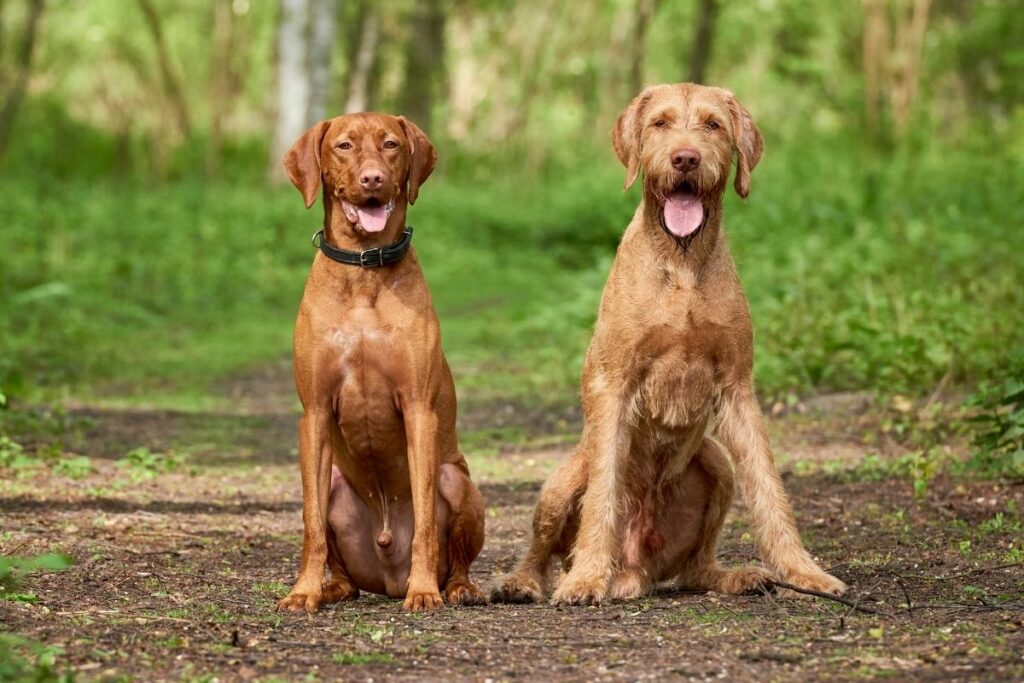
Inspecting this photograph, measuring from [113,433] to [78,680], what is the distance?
16.7ft

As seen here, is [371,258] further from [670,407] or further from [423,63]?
[423,63]

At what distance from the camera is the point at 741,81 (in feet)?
158

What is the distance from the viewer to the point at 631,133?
5.23 metres

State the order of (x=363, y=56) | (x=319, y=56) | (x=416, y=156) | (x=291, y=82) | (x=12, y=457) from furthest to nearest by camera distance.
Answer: (x=363, y=56)
(x=319, y=56)
(x=291, y=82)
(x=12, y=457)
(x=416, y=156)

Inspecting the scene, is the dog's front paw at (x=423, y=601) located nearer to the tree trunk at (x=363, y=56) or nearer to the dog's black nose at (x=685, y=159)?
the dog's black nose at (x=685, y=159)

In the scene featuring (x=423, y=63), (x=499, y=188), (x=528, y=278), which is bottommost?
(x=528, y=278)

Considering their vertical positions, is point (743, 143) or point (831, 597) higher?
point (743, 143)

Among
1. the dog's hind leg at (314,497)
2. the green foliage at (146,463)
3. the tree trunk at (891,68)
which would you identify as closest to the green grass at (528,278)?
the tree trunk at (891,68)

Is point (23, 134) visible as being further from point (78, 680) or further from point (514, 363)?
point (78, 680)

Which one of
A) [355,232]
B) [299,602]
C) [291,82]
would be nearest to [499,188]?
[291,82]

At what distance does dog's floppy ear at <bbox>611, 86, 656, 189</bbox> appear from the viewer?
17.0ft

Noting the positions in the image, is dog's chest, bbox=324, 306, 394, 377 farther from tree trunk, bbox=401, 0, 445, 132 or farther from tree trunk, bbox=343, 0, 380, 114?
tree trunk, bbox=401, 0, 445, 132

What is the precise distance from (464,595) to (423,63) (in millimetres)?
30052

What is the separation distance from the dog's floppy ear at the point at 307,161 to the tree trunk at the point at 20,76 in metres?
15.7
